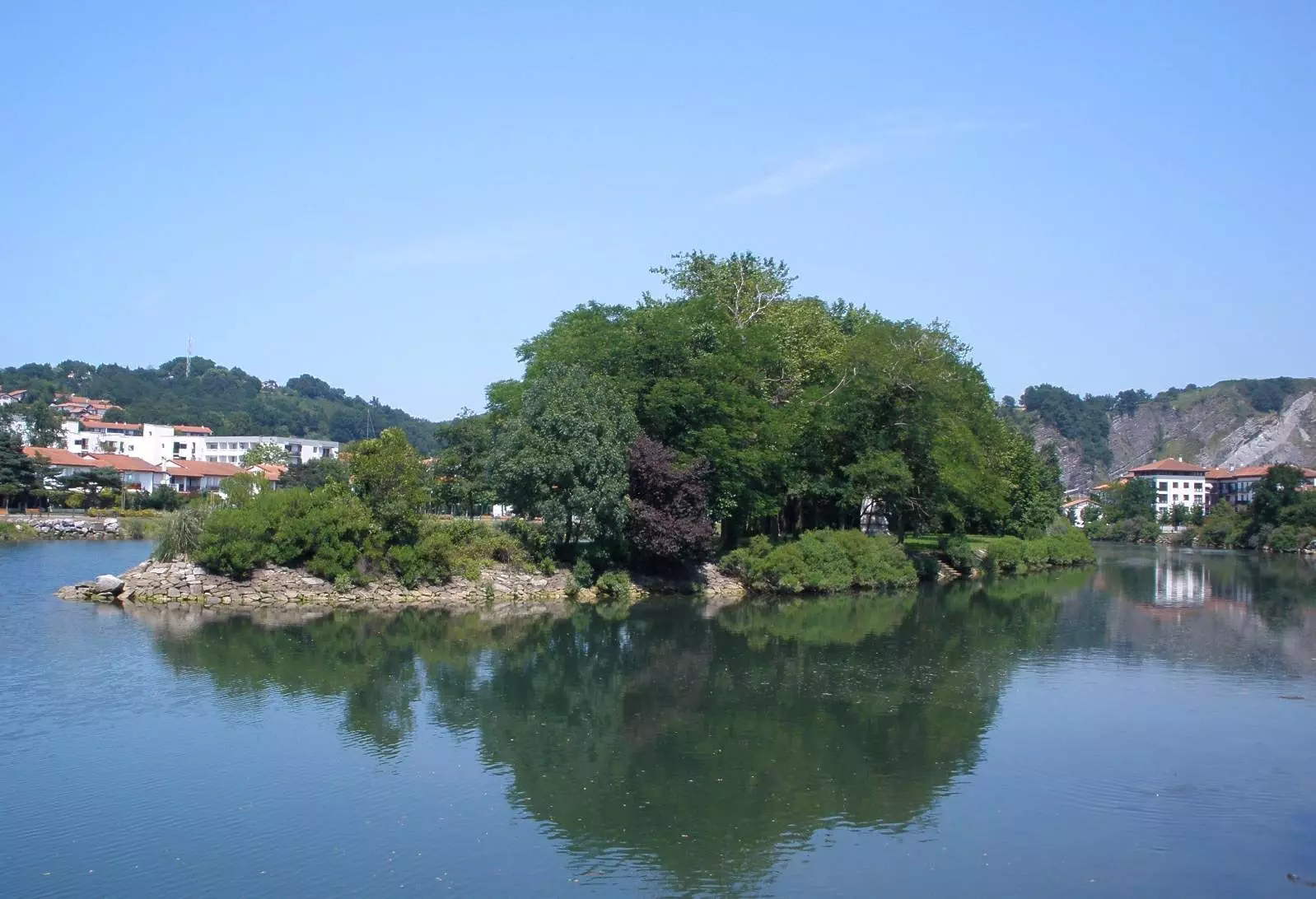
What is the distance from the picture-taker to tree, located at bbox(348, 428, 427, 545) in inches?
1485

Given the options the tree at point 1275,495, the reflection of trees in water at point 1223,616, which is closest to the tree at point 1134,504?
the tree at point 1275,495

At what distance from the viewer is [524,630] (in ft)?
109

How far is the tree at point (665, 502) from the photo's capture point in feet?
133

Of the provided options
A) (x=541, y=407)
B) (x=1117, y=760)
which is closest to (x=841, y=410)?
(x=541, y=407)

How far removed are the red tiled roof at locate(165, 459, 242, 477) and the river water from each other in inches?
2798

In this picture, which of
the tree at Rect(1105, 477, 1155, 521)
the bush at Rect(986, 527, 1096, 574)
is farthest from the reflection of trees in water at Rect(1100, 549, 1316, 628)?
the tree at Rect(1105, 477, 1155, 521)

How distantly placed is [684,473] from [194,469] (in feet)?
246

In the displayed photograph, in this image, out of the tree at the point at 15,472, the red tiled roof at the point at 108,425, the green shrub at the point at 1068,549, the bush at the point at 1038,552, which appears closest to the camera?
the bush at the point at 1038,552

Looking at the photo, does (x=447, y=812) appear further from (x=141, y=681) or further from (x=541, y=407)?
(x=541, y=407)

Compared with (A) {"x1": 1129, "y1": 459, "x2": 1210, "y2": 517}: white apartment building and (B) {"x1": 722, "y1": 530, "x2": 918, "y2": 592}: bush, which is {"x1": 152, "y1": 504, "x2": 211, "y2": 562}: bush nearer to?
(B) {"x1": 722, "y1": 530, "x2": 918, "y2": 592}: bush

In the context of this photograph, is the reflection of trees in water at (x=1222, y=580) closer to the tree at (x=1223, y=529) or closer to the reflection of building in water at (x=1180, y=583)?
the reflection of building in water at (x=1180, y=583)

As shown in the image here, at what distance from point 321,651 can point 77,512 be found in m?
57.5

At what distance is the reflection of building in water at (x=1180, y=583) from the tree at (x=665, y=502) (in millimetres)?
20087

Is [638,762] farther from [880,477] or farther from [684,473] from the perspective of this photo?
[880,477]
